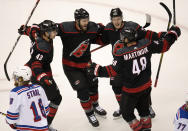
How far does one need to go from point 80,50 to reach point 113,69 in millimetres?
831

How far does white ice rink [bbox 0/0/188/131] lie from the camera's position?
3.70 metres

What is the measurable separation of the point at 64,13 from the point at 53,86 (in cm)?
419

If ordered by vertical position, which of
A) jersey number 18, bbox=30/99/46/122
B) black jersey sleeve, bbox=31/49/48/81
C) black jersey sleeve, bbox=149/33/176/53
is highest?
black jersey sleeve, bbox=149/33/176/53

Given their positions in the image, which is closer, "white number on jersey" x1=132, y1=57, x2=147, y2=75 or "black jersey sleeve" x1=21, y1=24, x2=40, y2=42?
"white number on jersey" x1=132, y1=57, x2=147, y2=75

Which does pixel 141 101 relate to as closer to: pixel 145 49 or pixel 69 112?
pixel 145 49

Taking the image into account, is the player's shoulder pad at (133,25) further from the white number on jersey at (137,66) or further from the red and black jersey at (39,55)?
the red and black jersey at (39,55)

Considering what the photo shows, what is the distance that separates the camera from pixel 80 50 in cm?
346

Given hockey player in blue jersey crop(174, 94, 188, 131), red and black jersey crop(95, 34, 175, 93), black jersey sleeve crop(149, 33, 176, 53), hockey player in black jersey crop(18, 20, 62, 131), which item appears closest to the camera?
hockey player in blue jersey crop(174, 94, 188, 131)

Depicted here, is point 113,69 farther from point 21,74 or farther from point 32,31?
point 32,31

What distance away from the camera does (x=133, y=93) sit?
9.20ft

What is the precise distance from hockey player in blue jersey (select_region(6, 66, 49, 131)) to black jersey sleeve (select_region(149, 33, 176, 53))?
3.58ft

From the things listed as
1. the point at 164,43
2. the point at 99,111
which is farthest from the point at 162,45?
the point at 99,111

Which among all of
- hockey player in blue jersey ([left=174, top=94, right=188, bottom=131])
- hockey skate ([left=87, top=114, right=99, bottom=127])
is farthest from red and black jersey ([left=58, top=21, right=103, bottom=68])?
hockey player in blue jersey ([left=174, top=94, right=188, bottom=131])

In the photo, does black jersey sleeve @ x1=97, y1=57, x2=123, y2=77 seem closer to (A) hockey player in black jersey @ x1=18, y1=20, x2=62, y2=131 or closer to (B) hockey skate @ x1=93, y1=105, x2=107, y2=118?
(A) hockey player in black jersey @ x1=18, y1=20, x2=62, y2=131
